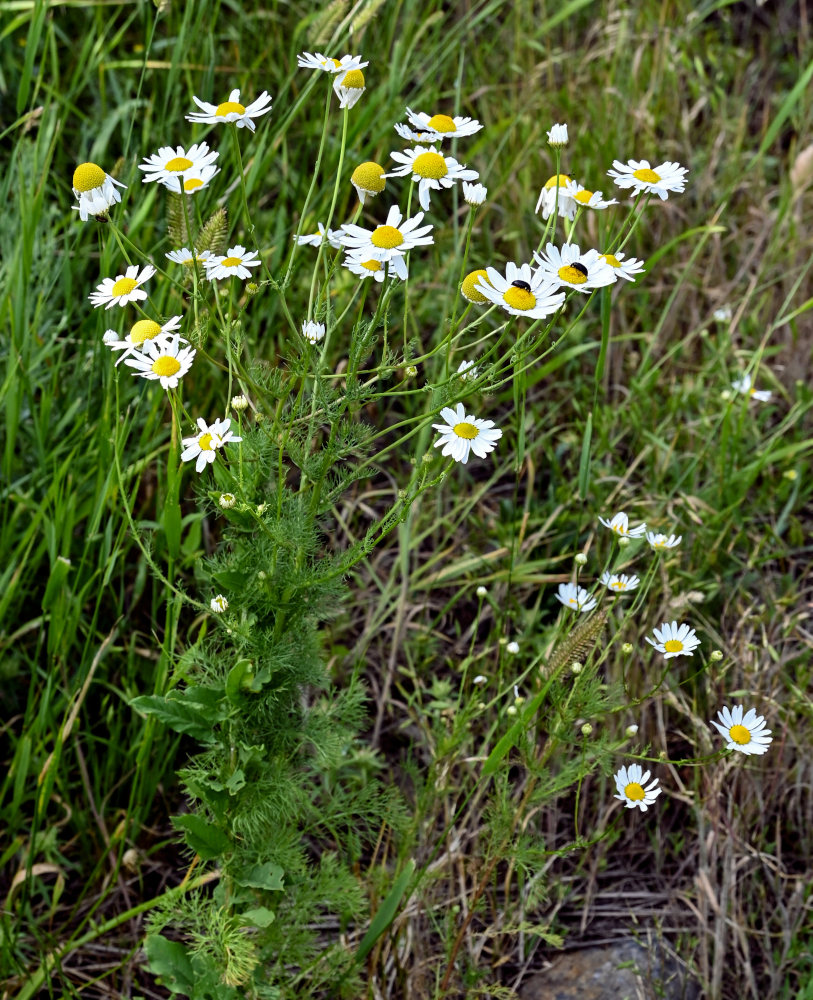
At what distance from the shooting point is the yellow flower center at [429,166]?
1190 millimetres

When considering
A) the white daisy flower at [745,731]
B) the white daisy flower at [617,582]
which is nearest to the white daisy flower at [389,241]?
the white daisy flower at [617,582]

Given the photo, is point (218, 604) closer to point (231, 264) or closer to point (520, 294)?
point (231, 264)

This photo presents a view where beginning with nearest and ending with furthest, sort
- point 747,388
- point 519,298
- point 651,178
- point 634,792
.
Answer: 1. point 519,298
2. point 651,178
3. point 634,792
4. point 747,388

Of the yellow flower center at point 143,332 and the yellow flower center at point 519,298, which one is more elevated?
the yellow flower center at point 519,298

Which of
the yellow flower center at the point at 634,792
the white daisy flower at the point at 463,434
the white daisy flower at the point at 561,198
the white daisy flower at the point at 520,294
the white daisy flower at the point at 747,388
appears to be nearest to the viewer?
the white daisy flower at the point at 520,294

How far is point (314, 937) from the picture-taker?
4.74 ft

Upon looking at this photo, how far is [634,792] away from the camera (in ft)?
4.60

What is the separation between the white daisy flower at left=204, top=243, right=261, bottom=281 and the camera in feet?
4.02

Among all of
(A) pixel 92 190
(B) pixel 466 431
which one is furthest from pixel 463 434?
(A) pixel 92 190

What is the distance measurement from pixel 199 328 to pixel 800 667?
47.0 inches

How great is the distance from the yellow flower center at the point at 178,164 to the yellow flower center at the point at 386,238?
28 centimetres

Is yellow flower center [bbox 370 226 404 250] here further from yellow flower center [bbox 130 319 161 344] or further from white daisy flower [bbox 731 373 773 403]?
white daisy flower [bbox 731 373 773 403]

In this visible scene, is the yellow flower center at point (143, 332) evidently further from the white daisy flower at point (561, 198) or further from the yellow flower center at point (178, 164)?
the white daisy flower at point (561, 198)

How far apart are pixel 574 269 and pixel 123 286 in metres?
0.52
